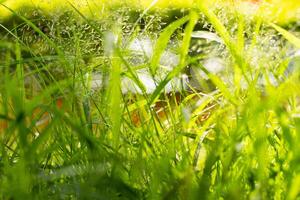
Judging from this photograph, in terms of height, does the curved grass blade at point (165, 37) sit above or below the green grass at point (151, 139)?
above

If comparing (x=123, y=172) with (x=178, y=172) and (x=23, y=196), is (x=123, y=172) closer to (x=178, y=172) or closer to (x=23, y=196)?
(x=178, y=172)

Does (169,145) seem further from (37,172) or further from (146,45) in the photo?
(146,45)

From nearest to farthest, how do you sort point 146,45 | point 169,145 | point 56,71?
1. point 169,145
2. point 146,45
3. point 56,71

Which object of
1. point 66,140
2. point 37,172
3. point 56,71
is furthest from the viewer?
point 56,71

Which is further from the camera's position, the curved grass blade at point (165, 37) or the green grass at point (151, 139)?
the curved grass blade at point (165, 37)

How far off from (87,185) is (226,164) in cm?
16

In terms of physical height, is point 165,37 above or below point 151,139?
above

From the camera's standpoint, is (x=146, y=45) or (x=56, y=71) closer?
(x=146, y=45)

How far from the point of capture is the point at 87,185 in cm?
76

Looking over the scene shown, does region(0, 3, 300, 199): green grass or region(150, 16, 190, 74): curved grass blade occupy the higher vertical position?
region(150, 16, 190, 74): curved grass blade

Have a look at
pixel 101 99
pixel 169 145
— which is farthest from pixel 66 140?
pixel 169 145

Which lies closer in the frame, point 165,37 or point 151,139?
point 165,37

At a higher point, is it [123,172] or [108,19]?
[108,19]

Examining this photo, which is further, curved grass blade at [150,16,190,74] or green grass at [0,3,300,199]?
curved grass blade at [150,16,190,74]
